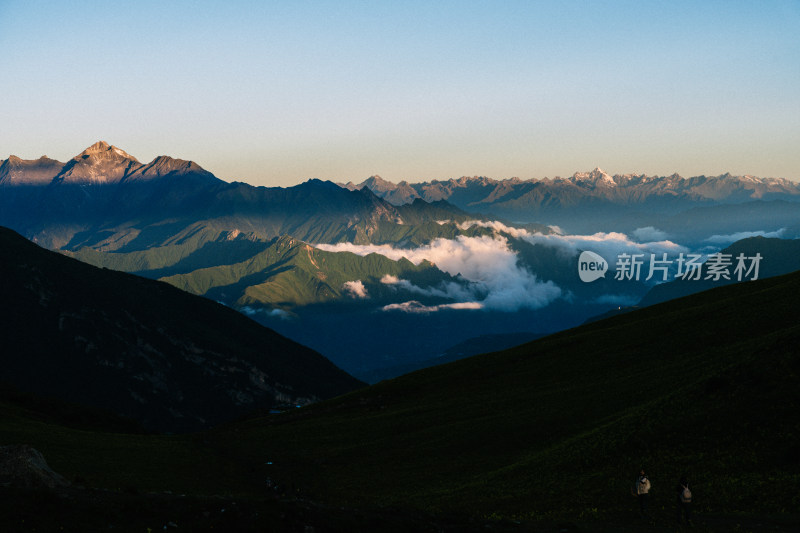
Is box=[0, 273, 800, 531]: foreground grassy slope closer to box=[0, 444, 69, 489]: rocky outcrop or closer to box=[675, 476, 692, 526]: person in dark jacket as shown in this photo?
box=[675, 476, 692, 526]: person in dark jacket

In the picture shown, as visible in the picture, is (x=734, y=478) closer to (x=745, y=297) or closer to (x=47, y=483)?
(x=47, y=483)

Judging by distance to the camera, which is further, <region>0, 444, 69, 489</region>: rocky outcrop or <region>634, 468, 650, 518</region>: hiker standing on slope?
<region>634, 468, 650, 518</region>: hiker standing on slope

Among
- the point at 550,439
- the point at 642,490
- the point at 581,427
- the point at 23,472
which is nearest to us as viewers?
the point at 23,472

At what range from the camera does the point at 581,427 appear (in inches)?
2886

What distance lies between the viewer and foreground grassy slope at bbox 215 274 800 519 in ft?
165

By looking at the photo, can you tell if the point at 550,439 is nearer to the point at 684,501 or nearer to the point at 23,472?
the point at 684,501

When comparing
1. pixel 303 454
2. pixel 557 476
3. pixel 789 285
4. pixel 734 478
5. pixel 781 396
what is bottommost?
pixel 303 454

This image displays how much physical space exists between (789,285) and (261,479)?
9600 centimetres

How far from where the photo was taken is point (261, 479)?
7256 centimetres

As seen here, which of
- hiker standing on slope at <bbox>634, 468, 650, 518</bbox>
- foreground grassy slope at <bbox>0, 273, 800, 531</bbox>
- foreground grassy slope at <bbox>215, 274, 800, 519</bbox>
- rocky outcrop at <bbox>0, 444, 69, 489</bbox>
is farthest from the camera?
foreground grassy slope at <bbox>215, 274, 800, 519</bbox>

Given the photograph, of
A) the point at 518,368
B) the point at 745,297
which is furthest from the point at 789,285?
the point at 518,368

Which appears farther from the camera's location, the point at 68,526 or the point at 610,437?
the point at 610,437

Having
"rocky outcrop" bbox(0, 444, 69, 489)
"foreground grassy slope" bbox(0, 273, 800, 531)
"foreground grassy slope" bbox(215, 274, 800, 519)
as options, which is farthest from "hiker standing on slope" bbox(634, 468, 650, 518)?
"rocky outcrop" bbox(0, 444, 69, 489)

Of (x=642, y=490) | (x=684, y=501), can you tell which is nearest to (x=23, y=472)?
(x=642, y=490)
